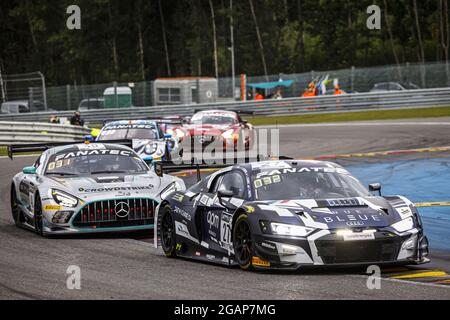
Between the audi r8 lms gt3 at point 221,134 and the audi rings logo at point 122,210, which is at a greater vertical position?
the audi rings logo at point 122,210

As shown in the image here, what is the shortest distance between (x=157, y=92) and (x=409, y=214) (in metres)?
43.4

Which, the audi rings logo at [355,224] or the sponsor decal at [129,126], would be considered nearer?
the audi rings logo at [355,224]

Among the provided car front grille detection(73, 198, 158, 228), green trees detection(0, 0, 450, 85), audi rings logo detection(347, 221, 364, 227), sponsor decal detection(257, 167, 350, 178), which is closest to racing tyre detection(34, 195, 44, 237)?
car front grille detection(73, 198, 158, 228)

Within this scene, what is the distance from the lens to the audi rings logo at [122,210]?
46.5 feet

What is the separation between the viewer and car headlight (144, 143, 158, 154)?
76.4 ft

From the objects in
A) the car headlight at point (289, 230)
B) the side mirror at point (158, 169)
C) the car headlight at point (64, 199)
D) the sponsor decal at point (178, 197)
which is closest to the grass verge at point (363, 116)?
the side mirror at point (158, 169)

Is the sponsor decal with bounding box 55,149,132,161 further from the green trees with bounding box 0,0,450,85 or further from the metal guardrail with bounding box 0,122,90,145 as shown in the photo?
the green trees with bounding box 0,0,450,85

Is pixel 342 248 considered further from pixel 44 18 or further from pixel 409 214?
pixel 44 18

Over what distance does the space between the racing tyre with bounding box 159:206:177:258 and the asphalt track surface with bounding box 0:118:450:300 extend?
0.50 ft

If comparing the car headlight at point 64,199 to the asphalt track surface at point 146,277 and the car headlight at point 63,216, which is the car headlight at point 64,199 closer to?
the car headlight at point 63,216

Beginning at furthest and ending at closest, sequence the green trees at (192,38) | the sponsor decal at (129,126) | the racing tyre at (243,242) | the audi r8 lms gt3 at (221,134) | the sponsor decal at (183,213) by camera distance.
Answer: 1. the green trees at (192,38)
2. the audi r8 lms gt3 at (221,134)
3. the sponsor decal at (129,126)
4. the sponsor decal at (183,213)
5. the racing tyre at (243,242)

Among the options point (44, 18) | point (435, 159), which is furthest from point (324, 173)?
point (44, 18)

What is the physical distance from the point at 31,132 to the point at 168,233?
78.8ft

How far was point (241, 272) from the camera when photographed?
10.5 meters
